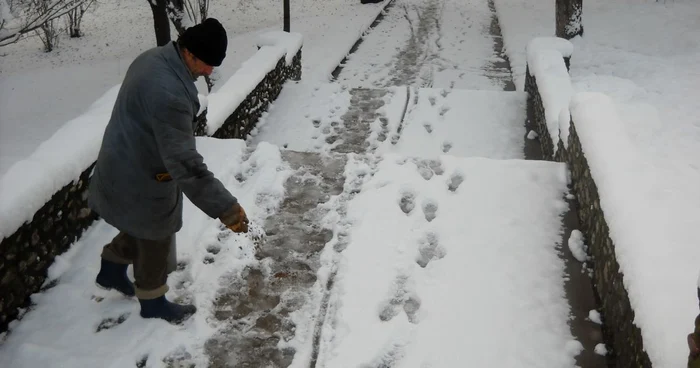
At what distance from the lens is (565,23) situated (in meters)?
11.7

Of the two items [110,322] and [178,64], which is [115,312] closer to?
[110,322]

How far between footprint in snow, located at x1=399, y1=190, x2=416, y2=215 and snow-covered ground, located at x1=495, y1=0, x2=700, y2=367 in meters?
1.29

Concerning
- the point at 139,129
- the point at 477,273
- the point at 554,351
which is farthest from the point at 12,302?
the point at 554,351

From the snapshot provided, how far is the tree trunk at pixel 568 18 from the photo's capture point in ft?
37.6

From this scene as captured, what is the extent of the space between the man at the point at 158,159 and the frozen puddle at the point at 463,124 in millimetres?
3452

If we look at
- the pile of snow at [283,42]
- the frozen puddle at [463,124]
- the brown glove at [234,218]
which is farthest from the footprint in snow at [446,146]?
the brown glove at [234,218]

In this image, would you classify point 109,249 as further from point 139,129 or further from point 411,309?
point 411,309

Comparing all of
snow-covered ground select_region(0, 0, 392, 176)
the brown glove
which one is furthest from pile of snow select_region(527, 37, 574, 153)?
snow-covered ground select_region(0, 0, 392, 176)

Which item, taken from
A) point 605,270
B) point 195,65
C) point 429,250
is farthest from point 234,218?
point 605,270

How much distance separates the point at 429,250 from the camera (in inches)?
153

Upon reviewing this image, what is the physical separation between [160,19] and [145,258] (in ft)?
29.1

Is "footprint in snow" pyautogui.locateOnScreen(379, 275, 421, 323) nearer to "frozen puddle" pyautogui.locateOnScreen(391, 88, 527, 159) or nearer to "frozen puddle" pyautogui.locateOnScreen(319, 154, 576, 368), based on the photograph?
"frozen puddle" pyautogui.locateOnScreen(319, 154, 576, 368)

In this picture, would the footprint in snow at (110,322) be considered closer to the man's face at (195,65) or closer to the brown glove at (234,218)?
the brown glove at (234,218)

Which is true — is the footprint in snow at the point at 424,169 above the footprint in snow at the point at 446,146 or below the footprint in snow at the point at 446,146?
above
